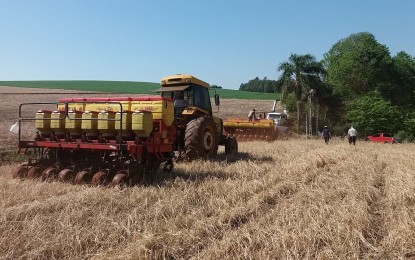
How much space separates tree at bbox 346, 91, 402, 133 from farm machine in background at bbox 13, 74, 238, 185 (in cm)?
3000

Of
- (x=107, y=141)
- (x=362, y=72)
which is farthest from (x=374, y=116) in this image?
(x=107, y=141)

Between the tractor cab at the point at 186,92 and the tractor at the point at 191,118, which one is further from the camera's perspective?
the tractor cab at the point at 186,92

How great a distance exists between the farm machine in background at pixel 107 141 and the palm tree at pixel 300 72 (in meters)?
26.7

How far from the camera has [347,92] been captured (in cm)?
4247

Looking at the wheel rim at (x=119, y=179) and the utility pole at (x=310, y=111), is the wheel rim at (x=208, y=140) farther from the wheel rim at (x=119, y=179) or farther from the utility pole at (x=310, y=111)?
the utility pole at (x=310, y=111)

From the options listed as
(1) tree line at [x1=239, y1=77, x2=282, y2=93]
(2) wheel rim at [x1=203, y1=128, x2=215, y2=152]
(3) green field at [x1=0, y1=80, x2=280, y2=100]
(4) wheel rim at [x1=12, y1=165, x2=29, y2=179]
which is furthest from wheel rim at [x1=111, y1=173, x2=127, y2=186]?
(1) tree line at [x1=239, y1=77, x2=282, y2=93]

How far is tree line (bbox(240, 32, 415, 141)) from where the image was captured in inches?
1427

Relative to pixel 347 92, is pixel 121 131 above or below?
below

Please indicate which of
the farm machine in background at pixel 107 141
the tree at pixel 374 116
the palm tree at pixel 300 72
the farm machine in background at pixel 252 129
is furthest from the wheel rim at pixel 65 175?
the tree at pixel 374 116

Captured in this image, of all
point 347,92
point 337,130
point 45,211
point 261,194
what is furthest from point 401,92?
point 45,211

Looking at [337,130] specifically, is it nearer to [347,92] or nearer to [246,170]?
[347,92]

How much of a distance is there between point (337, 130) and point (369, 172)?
99.7 ft

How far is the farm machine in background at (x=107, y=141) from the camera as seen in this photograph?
8273 millimetres

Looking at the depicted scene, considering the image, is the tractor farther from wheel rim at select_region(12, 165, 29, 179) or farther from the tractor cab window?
wheel rim at select_region(12, 165, 29, 179)
